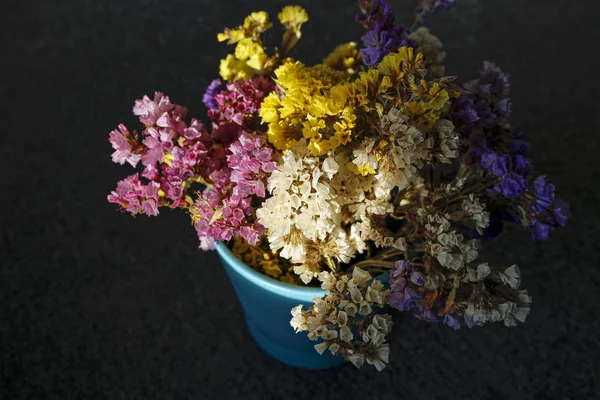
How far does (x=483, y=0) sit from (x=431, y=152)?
1.11 m

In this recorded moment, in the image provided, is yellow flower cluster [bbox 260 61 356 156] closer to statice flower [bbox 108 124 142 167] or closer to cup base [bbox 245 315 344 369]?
statice flower [bbox 108 124 142 167]

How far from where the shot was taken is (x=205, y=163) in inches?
27.8

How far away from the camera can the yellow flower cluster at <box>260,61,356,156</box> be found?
1.97 feet

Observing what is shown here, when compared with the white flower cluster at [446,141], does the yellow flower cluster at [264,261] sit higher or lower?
lower

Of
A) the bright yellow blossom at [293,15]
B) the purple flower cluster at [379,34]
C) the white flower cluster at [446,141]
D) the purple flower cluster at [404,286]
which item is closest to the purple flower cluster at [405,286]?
the purple flower cluster at [404,286]

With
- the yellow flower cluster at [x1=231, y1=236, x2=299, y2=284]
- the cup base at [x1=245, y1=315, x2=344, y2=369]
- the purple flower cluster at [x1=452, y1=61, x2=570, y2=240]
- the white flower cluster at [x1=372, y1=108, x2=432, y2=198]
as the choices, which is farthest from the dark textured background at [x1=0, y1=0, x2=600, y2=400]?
the white flower cluster at [x1=372, y1=108, x2=432, y2=198]

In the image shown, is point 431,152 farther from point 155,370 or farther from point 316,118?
point 155,370

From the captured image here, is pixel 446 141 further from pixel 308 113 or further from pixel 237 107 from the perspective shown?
pixel 237 107

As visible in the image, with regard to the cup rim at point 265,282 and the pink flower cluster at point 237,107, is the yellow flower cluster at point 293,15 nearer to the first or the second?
the pink flower cluster at point 237,107

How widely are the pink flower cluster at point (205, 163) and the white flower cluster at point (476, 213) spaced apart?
0.65 feet

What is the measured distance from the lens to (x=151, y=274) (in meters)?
1.13

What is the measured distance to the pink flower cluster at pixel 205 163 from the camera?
636mm

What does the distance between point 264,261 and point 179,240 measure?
1.38ft

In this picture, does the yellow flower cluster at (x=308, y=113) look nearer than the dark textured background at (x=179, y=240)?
Yes
